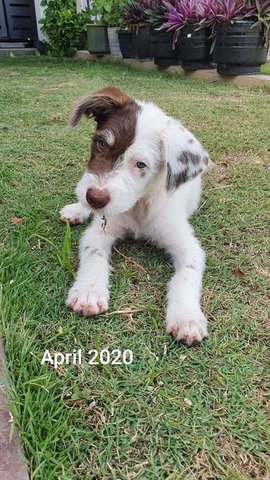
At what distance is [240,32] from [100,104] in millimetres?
5898

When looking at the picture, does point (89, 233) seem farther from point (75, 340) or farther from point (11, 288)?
point (75, 340)

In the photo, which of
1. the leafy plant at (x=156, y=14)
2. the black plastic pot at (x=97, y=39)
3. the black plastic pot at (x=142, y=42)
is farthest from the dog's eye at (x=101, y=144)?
the black plastic pot at (x=97, y=39)

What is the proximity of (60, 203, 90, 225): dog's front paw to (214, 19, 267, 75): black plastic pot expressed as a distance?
231 inches

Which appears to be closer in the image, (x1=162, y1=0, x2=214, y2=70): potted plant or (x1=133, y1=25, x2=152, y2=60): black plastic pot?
(x1=162, y1=0, x2=214, y2=70): potted plant

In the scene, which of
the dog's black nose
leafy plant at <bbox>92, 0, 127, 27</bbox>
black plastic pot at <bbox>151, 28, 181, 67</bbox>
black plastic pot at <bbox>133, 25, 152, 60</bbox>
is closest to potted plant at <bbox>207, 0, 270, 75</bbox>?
black plastic pot at <bbox>151, 28, 181, 67</bbox>

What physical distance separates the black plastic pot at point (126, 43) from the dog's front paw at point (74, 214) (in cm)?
928

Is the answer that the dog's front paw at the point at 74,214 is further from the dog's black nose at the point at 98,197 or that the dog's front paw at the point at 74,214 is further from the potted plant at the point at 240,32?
the potted plant at the point at 240,32

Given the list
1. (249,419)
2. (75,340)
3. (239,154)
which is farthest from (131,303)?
(239,154)

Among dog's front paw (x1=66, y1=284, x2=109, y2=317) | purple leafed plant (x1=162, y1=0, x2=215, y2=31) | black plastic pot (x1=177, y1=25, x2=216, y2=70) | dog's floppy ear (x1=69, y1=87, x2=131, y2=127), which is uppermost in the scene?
purple leafed plant (x1=162, y1=0, x2=215, y2=31)

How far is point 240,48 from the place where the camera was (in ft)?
25.4

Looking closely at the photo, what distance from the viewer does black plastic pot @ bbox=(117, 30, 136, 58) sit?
11.2m

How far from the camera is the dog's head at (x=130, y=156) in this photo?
2.29 metres

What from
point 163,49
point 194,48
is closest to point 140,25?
point 163,49

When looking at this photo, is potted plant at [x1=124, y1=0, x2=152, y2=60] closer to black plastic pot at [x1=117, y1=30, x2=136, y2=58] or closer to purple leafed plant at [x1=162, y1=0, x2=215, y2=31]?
black plastic pot at [x1=117, y1=30, x2=136, y2=58]
